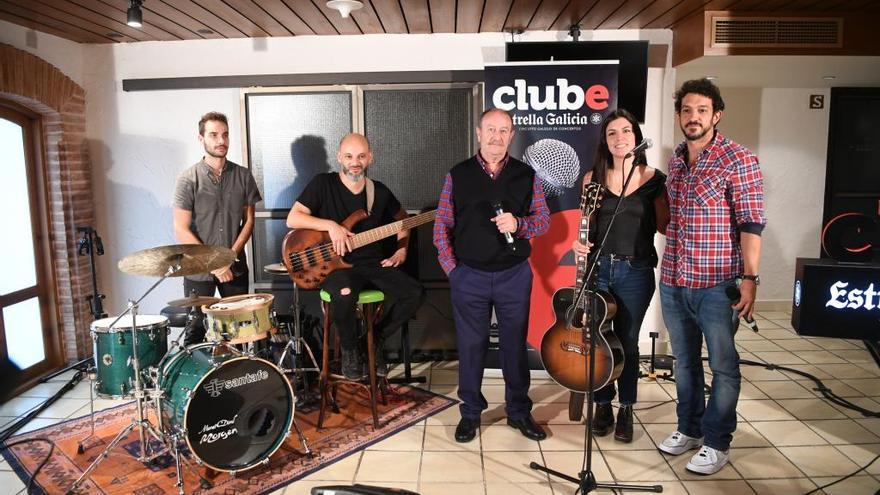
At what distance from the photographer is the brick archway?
4.19 m

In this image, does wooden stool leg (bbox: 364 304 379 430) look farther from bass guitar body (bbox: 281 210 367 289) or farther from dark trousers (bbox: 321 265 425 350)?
bass guitar body (bbox: 281 210 367 289)

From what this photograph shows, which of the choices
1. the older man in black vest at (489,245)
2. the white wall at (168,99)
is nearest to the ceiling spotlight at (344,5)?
the white wall at (168,99)

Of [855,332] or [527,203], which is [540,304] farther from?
[855,332]

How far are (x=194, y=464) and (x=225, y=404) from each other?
517 millimetres

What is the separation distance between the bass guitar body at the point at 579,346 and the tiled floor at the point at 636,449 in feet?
1.30

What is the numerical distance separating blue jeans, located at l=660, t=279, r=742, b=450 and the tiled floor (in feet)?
0.70

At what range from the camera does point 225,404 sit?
8.85ft

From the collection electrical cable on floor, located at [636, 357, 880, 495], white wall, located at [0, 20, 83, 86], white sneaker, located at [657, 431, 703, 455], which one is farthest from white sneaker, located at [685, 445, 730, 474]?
white wall, located at [0, 20, 83, 86]

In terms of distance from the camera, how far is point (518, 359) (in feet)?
10.2

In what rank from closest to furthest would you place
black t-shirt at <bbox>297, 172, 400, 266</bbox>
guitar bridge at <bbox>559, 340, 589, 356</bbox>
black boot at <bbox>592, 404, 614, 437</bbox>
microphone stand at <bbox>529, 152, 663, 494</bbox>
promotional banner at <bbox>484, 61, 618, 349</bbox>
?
microphone stand at <bbox>529, 152, 663, 494</bbox> < guitar bridge at <bbox>559, 340, 589, 356</bbox> < black boot at <bbox>592, 404, 614, 437</bbox> < black t-shirt at <bbox>297, 172, 400, 266</bbox> < promotional banner at <bbox>484, 61, 618, 349</bbox>

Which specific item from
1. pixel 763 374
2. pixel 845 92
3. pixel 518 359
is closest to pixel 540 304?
pixel 518 359

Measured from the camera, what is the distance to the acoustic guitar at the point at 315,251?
337cm

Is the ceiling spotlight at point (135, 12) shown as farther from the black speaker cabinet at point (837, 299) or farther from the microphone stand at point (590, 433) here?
the black speaker cabinet at point (837, 299)

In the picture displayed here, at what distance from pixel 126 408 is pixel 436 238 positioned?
7.71 ft
